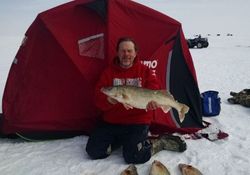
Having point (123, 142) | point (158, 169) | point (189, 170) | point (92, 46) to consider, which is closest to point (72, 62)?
point (92, 46)

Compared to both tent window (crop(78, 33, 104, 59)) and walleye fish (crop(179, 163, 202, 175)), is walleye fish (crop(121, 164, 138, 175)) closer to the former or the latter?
walleye fish (crop(179, 163, 202, 175))

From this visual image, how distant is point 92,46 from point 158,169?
2309mm

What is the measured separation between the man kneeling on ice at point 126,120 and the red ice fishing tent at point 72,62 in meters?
0.61

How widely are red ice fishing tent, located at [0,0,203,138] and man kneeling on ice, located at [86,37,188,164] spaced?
0.61 m

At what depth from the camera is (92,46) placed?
18.6ft

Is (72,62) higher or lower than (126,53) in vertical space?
lower

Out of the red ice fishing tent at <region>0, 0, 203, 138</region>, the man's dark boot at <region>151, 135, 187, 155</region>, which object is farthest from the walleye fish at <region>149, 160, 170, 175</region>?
the red ice fishing tent at <region>0, 0, 203, 138</region>

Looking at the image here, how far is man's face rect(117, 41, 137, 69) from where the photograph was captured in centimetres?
475

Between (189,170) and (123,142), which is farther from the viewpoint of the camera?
(123,142)

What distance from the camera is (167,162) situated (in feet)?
Result: 16.0

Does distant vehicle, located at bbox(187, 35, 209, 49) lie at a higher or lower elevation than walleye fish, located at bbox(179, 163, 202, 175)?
higher

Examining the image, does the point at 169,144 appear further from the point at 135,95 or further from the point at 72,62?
the point at 72,62

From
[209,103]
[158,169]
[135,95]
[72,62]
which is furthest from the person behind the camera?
[209,103]

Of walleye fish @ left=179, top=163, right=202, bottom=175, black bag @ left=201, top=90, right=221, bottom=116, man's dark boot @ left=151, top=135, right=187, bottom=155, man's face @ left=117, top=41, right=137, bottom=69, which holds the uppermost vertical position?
man's face @ left=117, top=41, right=137, bottom=69
